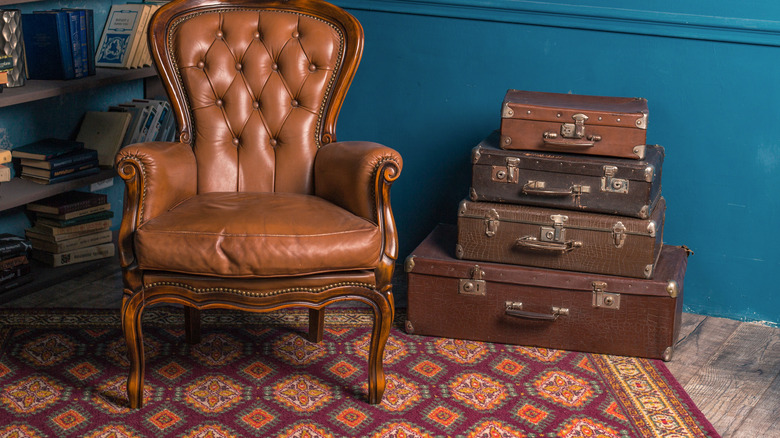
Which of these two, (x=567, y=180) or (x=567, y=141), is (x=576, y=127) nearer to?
(x=567, y=141)

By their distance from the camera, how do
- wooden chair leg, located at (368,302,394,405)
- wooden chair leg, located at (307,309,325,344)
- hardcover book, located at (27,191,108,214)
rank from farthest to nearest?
hardcover book, located at (27,191,108,214) → wooden chair leg, located at (307,309,325,344) → wooden chair leg, located at (368,302,394,405)

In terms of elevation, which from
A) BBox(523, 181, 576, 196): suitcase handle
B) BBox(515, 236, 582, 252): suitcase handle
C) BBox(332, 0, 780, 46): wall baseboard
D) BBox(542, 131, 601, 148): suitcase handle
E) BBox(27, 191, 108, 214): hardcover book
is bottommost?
BBox(27, 191, 108, 214): hardcover book

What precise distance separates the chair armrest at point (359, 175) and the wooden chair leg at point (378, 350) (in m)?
0.24

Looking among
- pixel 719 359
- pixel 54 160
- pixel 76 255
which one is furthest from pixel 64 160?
pixel 719 359

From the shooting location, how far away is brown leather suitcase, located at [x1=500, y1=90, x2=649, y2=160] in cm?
245

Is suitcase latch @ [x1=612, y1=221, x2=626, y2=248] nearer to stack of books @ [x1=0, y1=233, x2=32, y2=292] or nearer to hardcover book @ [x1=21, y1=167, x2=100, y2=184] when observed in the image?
hardcover book @ [x1=21, y1=167, x2=100, y2=184]

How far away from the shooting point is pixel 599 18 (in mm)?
2814

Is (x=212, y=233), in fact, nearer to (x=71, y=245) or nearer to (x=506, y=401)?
(x=506, y=401)

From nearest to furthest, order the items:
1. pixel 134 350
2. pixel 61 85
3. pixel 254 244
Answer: pixel 254 244 < pixel 134 350 < pixel 61 85

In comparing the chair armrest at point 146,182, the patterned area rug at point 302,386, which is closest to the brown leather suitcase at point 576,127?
the patterned area rug at point 302,386

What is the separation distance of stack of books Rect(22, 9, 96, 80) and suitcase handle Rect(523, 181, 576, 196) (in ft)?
5.61

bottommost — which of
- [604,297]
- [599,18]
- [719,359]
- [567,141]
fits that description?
[719,359]

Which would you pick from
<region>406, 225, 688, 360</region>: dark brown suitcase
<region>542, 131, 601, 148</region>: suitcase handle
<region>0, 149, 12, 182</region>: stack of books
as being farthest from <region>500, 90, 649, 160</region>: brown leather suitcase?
<region>0, 149, 12, 182</region>: stack of books

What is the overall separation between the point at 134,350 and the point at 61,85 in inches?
47.6
